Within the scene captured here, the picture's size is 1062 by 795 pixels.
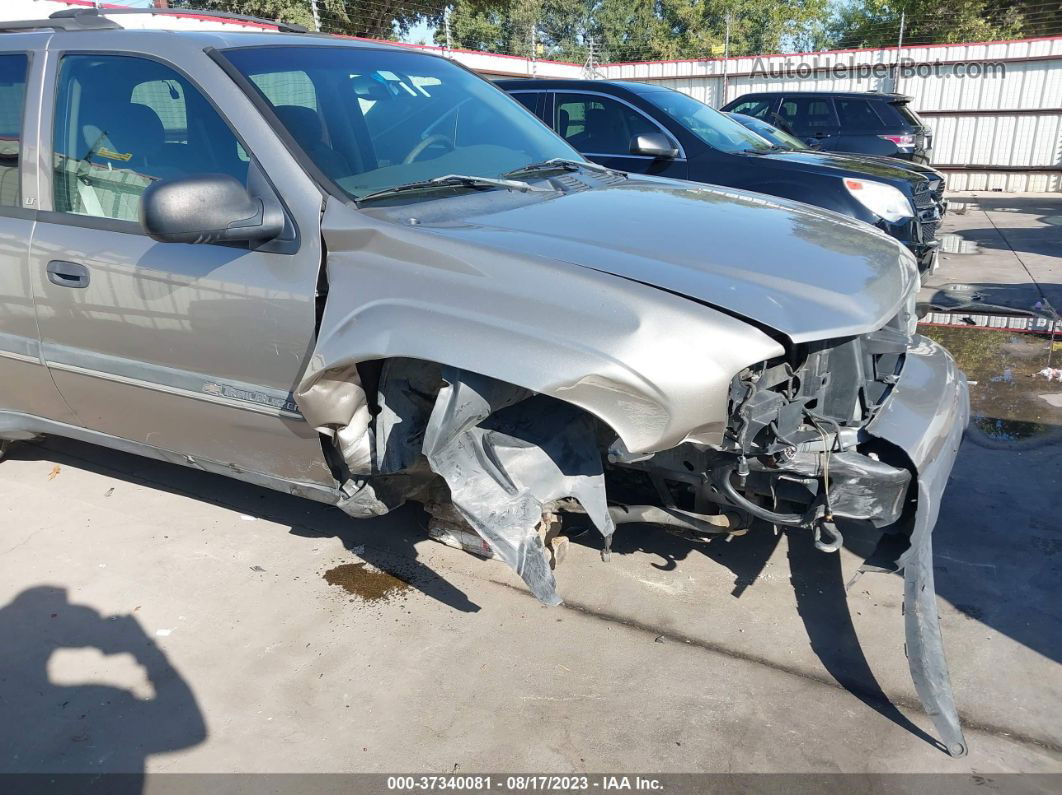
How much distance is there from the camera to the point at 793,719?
101 inches

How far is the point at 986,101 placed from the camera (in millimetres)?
17625

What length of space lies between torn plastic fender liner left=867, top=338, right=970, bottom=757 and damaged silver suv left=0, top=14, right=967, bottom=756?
0.4 inches

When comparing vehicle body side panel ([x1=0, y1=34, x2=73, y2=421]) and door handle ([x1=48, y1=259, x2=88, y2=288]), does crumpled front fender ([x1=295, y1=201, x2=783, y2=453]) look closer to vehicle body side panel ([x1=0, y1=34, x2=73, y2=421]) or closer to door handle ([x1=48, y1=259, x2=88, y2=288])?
door handle ([x1=48, y1=259, x2=88, y2=288])

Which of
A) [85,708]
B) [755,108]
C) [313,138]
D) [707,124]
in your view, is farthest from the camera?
[755,108]

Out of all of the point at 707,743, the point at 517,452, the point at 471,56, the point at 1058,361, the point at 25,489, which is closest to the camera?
the point at 707,743

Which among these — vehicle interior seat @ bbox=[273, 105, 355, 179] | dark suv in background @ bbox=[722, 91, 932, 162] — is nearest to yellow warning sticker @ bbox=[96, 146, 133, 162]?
vehicle interior seat @ bbox=[273, 105, 355, 179]

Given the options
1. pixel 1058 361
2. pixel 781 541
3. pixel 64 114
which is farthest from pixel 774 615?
pixel 1058 361

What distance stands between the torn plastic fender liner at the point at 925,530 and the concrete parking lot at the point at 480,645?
146 mm

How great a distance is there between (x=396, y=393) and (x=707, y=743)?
4.68 ft

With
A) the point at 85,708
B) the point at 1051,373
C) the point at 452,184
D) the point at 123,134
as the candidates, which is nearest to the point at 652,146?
the point at 452,184

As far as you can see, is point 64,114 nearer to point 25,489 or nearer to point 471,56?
point 25,489

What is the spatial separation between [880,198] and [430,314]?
5.14 m

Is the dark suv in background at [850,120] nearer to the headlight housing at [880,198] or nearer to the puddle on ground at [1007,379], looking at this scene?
the headlight housing at [880,198]

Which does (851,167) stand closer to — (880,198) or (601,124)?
(880,198)
